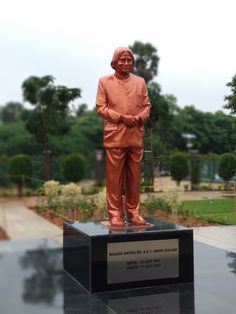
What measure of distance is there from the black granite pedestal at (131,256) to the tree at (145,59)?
19685mm

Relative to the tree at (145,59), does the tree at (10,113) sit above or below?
below

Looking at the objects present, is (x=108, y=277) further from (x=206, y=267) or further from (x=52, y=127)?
(x=52, y=127)

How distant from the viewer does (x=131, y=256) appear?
16.9 ft

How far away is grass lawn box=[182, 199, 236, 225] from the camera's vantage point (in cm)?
1104

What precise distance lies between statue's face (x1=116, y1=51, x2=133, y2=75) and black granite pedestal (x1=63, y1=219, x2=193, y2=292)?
1919 mm

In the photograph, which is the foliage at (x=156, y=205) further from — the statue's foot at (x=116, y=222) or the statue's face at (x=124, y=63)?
the statue's face at (x=124, y=63)

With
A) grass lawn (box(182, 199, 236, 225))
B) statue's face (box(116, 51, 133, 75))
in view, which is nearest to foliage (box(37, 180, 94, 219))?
grass lawn (box(182, 199, 236, 225))

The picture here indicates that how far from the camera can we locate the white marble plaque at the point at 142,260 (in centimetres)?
508

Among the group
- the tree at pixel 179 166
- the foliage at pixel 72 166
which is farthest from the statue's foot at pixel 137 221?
the tree at pixel 179 166

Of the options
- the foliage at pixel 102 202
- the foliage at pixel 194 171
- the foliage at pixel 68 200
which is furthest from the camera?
the foliage at pixel 194 171

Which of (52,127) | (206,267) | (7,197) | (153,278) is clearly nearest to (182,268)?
(153,278)

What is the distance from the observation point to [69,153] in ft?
47.5

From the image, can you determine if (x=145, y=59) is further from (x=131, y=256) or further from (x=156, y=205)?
(x=131, y=256)

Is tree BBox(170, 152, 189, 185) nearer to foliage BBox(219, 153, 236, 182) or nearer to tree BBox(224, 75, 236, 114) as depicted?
foliage BBox(219, 153, 236, 182)
